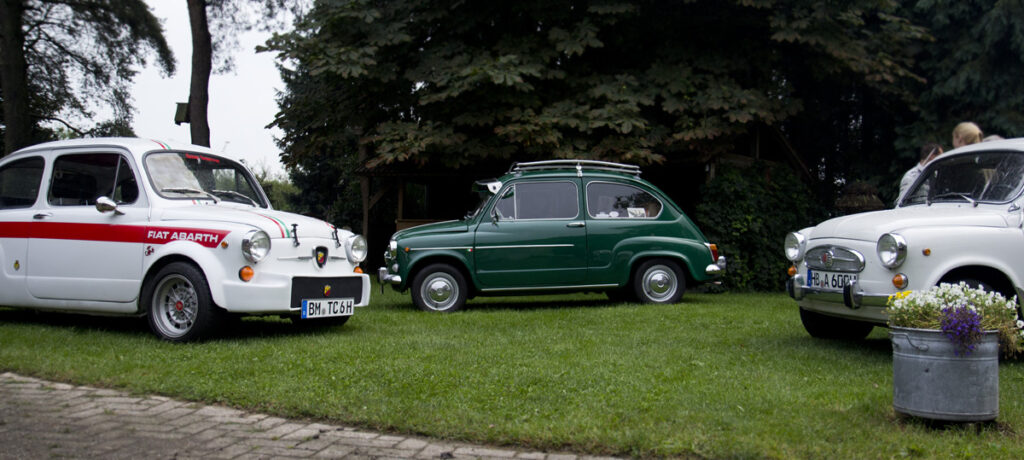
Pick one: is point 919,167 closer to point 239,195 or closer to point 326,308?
point 326,308

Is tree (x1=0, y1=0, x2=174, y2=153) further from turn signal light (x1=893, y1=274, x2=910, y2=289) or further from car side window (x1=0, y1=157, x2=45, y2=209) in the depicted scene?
turn signal light (x1=893, y1=274, x2=910, y2=289)

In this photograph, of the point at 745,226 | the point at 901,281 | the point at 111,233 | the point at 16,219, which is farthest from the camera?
the point at 745,226

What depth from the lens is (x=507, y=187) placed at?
10.9 meters

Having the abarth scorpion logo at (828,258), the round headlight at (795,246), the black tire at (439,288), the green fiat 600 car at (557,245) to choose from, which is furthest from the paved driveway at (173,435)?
the green fiat 600 car at (557,245)

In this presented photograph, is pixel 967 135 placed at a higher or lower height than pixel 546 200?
higher

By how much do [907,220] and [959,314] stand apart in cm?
236

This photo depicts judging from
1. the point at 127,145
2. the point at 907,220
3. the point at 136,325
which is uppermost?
the point at 127,145

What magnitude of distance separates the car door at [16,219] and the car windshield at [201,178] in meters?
1.37

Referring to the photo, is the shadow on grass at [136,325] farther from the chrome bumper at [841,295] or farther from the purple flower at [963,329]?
the purple flower at [963,329]

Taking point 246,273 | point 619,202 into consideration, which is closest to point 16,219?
point 246,273

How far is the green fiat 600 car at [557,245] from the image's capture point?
10.6 m

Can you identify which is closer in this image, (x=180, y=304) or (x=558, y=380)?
(x=558, y=380)

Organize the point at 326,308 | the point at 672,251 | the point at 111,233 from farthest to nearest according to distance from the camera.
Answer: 1. the point at 672,251
2. the point at 326,308
3. the point at 111,233

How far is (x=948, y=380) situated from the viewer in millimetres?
4441
